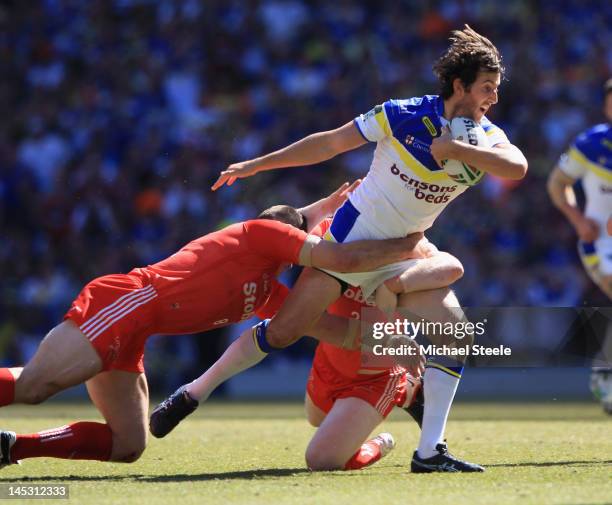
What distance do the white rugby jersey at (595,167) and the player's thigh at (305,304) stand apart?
Answer: 4.00 meters

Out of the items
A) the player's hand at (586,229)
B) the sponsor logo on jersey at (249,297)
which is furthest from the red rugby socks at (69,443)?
the player's hand at (586,229)

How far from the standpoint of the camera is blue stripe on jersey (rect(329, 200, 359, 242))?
7266mm

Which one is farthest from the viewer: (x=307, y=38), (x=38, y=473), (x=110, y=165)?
(x=307, y=38)

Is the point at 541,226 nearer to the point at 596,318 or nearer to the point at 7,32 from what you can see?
the point at 596,318

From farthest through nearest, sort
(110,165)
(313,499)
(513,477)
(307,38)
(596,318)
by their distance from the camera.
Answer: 1. (307,38)
2. (110,165)
3. (596,318)
4. (513,477)
5. (313,499)

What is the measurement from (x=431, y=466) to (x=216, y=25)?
47.8ft

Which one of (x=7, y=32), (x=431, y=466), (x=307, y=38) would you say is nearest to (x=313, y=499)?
(x=431, y=466)

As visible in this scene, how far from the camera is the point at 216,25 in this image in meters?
20.2

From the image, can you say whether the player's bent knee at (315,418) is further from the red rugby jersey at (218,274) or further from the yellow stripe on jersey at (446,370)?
the red rugby jersey at (218,274)

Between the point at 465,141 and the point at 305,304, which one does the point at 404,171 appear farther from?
the point at 305,304

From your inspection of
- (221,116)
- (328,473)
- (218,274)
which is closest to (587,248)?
(328,473)

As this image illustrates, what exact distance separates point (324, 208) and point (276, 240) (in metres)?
1.24

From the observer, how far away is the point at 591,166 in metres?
10.5

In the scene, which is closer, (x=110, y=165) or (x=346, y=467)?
(x=346, y=467)
